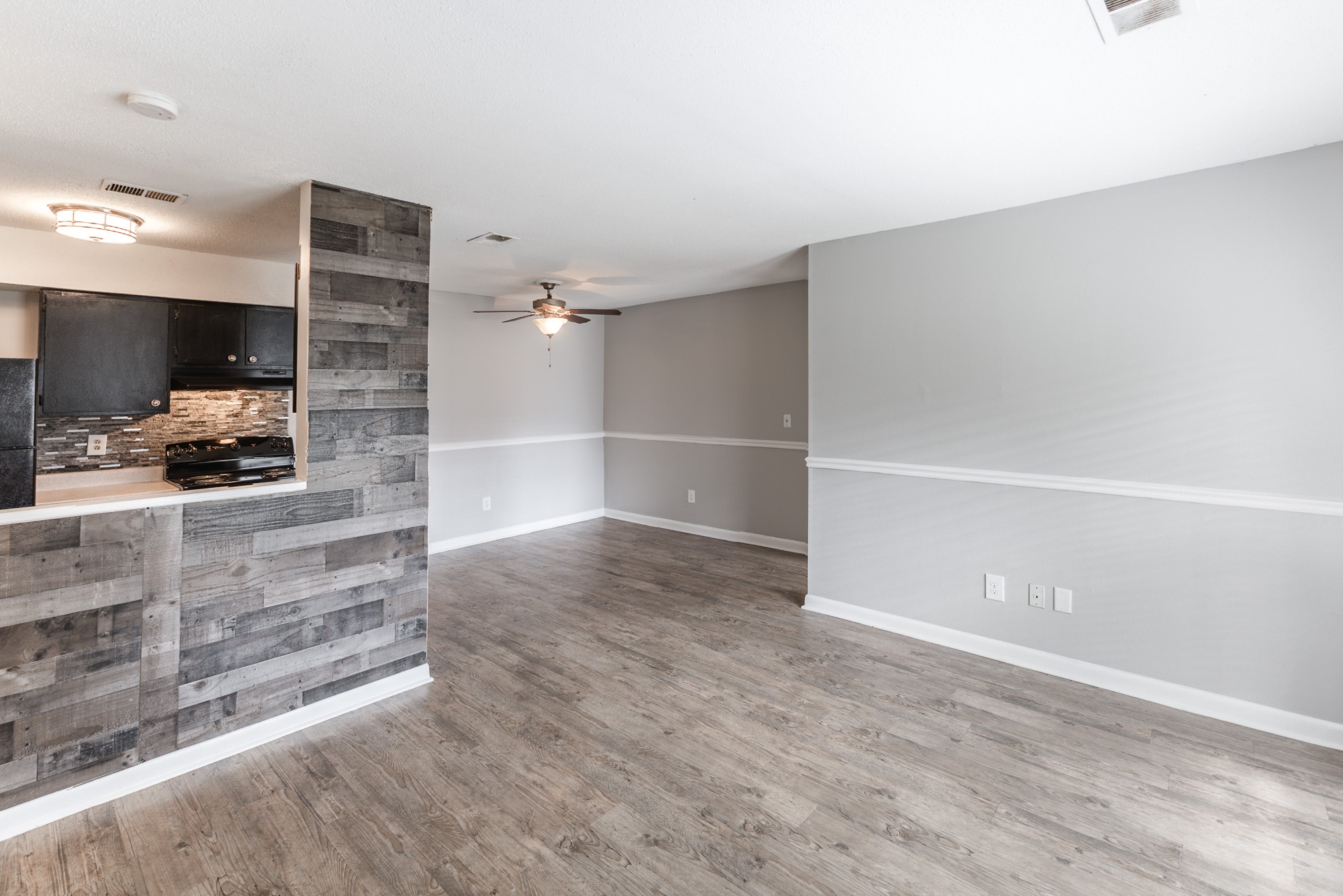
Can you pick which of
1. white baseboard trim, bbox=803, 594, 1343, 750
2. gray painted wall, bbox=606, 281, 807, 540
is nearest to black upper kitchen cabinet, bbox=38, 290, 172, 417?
gray painted wall, bbox=606, 281, 807, 540

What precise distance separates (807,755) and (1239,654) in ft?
6.74

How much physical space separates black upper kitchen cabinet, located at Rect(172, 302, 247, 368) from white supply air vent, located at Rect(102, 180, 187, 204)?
3.65 feet

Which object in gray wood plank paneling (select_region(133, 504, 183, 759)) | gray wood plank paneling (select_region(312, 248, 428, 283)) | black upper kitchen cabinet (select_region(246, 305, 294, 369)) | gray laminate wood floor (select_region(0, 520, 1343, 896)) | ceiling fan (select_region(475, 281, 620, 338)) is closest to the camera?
gray laminate wood floor (select_region(0, 520, 1343, 896))

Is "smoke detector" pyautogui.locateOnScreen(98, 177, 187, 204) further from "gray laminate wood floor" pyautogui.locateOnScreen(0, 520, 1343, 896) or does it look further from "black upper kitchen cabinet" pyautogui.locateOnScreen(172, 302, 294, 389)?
"gray laminate wood floor" pyautogui.locateOnScreen(0, 520, 1343, 896)

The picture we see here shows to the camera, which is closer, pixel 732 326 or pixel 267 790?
pixel 267 790

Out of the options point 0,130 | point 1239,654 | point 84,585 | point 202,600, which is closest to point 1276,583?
point 1239,654

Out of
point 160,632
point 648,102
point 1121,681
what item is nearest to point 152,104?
point 648,102

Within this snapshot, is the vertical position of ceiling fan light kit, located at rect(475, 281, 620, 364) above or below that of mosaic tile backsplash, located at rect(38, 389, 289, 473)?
above

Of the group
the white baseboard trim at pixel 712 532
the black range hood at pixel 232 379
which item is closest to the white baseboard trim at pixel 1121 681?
the white baseboard trim at pixel 712 532

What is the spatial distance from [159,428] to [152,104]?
9.49 feet

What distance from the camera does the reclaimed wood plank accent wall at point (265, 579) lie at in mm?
2170

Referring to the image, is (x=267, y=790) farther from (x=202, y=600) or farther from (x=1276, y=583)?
(x=1276, y=583)

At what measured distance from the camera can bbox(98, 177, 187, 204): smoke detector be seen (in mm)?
2898

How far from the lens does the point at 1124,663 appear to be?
10.1 ft
